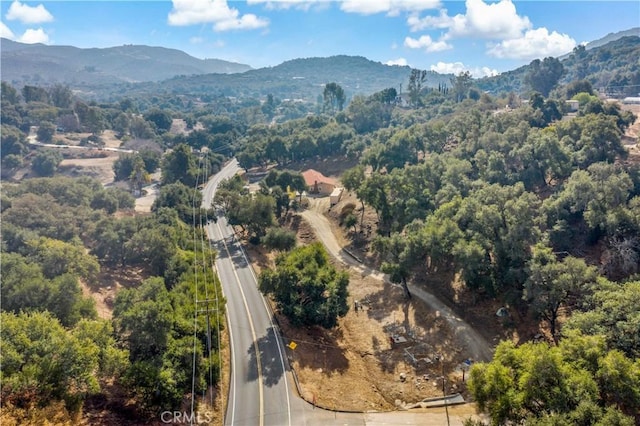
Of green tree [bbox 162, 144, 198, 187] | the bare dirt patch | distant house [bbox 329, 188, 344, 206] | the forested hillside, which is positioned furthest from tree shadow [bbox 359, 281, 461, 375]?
green tree [bbox 162, 144, 198, 187]

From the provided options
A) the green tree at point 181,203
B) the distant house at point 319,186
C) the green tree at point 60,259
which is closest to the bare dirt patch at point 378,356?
the green tree at point 60,259

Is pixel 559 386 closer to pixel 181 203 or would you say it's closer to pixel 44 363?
pixel 44 363

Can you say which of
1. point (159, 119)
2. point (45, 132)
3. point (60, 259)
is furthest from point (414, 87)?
point (60, 259)

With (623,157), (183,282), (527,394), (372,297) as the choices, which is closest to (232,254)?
(183,282)

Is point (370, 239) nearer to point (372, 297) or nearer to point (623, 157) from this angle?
point (372, 297)

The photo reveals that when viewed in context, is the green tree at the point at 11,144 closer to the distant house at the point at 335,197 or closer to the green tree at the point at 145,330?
the distant house at the point at 335,197

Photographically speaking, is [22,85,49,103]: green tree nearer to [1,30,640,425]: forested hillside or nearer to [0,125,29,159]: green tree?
[0,125,29,159]: green tree
